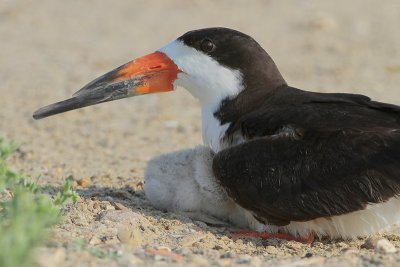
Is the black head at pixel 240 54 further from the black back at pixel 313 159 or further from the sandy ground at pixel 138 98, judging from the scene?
the sandy ground at pixel 138 98

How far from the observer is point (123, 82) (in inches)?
260

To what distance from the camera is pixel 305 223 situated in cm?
565

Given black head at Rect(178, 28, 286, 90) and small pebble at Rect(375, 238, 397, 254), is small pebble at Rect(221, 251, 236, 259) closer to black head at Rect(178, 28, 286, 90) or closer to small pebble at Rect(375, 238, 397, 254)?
small pebble at Rect(375, 238, 397, 254)

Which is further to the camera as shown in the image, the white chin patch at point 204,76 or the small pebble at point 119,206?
the white chin patch at point 204,76

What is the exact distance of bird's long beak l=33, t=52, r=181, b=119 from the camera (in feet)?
21.6

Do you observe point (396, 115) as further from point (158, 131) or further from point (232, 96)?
point (158, 131)

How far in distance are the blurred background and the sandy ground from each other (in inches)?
0.8

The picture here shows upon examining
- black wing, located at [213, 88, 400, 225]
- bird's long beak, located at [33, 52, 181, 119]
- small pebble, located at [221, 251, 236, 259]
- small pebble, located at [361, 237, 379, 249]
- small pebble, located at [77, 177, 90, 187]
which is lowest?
small pebble, located at [221, 251, 236, 259]

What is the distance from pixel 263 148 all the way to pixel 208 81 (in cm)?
103

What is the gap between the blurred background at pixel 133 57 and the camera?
877cm

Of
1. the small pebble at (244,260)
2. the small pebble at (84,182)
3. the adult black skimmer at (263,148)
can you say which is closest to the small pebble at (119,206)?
the adult black skimmer at (263,148)

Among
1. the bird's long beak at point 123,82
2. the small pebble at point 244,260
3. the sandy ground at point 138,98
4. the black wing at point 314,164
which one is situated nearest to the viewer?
the small pebble at point 244,260

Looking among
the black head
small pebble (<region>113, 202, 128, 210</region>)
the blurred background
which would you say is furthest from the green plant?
the blurred background

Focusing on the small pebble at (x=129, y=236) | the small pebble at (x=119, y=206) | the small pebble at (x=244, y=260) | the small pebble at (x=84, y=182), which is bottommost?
the small pebble at (x=244, y=260)
